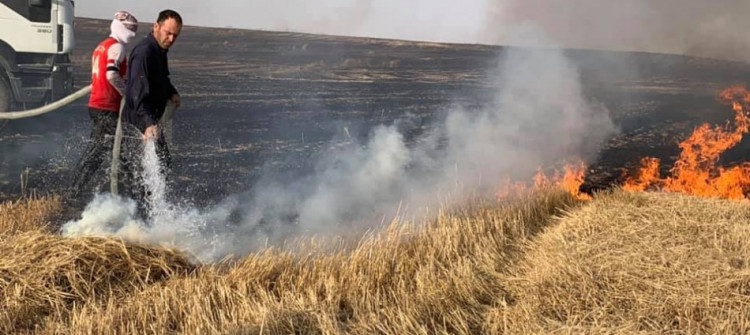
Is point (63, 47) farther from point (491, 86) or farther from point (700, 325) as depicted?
point (491, 86)

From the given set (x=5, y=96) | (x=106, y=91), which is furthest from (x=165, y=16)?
(x=5, y=96)

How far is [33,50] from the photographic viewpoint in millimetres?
11078

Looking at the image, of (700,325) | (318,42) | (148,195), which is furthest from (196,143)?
(318,42)

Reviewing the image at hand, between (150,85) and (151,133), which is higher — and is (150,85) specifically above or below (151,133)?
above

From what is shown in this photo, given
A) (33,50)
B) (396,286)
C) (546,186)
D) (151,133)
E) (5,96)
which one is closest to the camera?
(396,286)

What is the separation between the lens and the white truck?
1077 centimetres

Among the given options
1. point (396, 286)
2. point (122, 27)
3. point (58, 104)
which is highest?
point (122, 27)

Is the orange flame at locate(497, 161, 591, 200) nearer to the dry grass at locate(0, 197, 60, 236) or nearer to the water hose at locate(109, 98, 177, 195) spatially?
the water hose at locate(109, 98, 177, 195)

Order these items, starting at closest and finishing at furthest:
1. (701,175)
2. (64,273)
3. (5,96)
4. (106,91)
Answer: (64,273), (106,91), (701,175), (5,96)

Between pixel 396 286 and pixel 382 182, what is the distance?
3.67m

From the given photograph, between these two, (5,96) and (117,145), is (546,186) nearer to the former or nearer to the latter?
(117,145)

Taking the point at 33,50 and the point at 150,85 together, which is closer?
the point at 150,85

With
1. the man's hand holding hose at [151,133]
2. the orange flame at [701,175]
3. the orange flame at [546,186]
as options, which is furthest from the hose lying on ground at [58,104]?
the orange flame at [701,175]

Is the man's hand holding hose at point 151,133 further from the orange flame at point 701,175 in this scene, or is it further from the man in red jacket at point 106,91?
the orange flame at point 701,175
